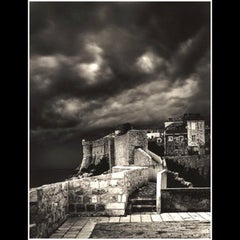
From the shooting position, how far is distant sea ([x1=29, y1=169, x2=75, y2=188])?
6.37 meters

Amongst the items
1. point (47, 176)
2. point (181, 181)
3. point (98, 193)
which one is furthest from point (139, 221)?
point (47, 176)

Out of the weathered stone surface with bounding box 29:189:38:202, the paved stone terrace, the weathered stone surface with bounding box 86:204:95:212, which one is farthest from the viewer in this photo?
the weathered stone surface with bounding box 86:204:95:212

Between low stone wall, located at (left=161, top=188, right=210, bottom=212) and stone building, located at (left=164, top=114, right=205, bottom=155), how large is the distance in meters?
0.53

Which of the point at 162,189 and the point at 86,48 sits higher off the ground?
the point at 86,48

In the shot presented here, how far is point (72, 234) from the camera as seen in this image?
6328 mm

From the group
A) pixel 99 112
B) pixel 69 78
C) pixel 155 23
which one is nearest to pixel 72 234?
pixel 99 112

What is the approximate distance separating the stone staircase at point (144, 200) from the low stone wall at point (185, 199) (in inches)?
5.5

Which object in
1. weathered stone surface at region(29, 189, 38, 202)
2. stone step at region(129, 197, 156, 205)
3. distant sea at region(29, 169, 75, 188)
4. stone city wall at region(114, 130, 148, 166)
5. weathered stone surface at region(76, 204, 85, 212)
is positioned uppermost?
stone city wall at region(114, 130, 148, 166)

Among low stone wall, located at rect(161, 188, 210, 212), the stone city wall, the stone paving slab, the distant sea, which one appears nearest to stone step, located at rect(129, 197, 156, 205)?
low stone wall, located at rect(161, 188, 210, 212)

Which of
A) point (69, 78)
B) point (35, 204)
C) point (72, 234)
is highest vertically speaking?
point (69, 78)

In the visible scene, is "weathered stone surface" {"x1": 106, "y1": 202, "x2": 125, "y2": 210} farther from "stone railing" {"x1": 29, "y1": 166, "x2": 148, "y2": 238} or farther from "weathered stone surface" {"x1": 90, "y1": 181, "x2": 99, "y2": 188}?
"weathered stone surface" {"x1": 90, "y1": 181, "x2": 99, "y2": 188}

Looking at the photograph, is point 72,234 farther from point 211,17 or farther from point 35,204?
point 211,17

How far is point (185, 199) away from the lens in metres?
6.53
